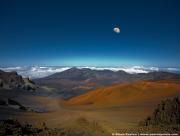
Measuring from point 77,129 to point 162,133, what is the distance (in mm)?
5282

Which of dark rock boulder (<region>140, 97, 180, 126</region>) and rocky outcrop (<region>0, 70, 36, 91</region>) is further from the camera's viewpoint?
rocky outcrop (<region>0, 70, 36, 91</region>)

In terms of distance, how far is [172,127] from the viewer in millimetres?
15812

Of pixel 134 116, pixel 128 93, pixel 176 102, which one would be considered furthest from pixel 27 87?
pixel 176 102

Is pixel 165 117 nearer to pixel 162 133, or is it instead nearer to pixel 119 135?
pixel 162 133

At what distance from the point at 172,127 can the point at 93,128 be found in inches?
201

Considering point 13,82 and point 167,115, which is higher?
point 167,115

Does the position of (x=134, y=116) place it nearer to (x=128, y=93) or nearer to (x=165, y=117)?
(x=165, y=117)

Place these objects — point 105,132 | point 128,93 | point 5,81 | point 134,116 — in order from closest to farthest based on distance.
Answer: point 105,132 → point 134,116 → point 128,93 → point 5,81

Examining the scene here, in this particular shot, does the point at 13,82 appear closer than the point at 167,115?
No

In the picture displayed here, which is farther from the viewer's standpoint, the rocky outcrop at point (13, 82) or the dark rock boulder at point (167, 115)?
the rocky outcrop at point (13, 82)

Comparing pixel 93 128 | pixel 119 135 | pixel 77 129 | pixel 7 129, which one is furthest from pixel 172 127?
pixel 7 129

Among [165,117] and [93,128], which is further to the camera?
[165,117]

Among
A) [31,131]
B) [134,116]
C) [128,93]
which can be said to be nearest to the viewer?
[31,131]

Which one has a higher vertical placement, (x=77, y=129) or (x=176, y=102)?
(x=176, y=102)
